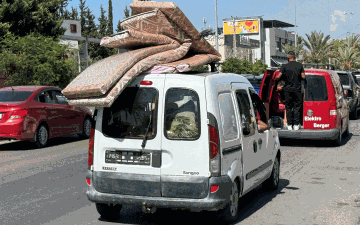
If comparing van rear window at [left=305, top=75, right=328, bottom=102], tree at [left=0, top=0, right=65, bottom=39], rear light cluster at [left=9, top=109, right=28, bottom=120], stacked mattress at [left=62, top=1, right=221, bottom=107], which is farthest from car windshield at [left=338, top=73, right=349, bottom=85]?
tree at [left=0, top=0, right=65, bottom=39]

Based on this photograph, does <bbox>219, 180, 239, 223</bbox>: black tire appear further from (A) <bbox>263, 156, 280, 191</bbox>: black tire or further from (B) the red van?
(B) the red van

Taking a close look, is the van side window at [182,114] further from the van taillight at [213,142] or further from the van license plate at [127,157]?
the van license plate at [127,157]

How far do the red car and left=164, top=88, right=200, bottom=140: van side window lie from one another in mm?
8530

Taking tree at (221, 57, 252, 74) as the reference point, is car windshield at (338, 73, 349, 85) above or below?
below

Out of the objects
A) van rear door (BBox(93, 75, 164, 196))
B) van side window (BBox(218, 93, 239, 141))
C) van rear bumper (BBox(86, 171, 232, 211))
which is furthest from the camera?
van side window (BBox(218, 93, 239, 141))

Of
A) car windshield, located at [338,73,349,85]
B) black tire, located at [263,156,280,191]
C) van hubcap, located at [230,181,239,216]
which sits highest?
car windshield, located at [338,73,349,85]

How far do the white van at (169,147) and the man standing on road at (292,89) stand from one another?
255 inches

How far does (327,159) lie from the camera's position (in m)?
10.6

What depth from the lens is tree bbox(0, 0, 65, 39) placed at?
1103 inches

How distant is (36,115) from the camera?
13.4 meters

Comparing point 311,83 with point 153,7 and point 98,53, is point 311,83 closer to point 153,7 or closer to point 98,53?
point 153,7

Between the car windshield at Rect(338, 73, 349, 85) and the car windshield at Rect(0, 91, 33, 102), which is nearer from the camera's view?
the car windshield at Rect(0, 91, 33, 102)

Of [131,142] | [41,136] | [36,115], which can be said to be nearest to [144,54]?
[131,142]

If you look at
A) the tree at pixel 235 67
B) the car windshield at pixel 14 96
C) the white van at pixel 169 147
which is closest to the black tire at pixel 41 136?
the car windshield at pixel 14 96
